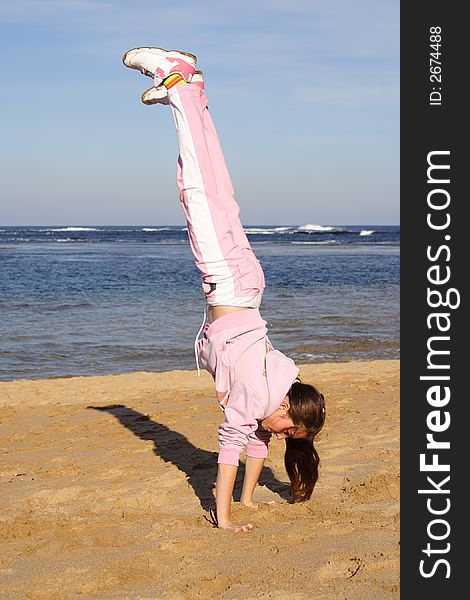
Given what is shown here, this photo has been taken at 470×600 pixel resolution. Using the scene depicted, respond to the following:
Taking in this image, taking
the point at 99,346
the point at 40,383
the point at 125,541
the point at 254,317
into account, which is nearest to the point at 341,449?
the point at 254,317

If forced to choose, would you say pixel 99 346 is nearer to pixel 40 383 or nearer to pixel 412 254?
pixel 40 383

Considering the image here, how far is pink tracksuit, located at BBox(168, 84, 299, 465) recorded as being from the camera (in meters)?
4.44

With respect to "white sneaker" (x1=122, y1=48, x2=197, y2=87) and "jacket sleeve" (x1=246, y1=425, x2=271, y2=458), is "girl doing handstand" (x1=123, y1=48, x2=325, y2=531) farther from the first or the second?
"jacket sleeve" (x1=246, y1=425, x2=271, y2=458)

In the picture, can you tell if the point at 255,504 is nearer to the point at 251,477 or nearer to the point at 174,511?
the point at 251,477

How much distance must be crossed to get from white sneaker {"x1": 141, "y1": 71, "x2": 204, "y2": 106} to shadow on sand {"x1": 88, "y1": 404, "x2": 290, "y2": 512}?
2.37 metres

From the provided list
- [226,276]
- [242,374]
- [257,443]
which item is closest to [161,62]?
[226,276]

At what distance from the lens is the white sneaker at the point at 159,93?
451 cm

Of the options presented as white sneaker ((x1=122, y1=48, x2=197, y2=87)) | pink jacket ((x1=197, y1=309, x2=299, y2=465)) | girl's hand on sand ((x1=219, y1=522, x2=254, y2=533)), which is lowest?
girl's hand on sand ((x1=219, y1=522, x2=254, y2=533))

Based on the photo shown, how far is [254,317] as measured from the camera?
4.61 m

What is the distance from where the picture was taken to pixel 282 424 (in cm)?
458

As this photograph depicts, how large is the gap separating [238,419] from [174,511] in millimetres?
890

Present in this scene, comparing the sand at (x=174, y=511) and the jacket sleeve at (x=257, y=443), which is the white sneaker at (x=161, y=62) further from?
the sand at (x=174, y=511)

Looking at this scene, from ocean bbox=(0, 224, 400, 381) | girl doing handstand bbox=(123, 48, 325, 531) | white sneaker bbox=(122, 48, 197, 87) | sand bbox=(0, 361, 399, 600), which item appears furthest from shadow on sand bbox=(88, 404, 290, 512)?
ocean bbox=(0, 224, 400, 381)

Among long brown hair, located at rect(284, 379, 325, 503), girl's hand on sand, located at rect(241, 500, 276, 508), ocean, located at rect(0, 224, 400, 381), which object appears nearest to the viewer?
long brown hair, located at rect(284, 379, 325, 503)
